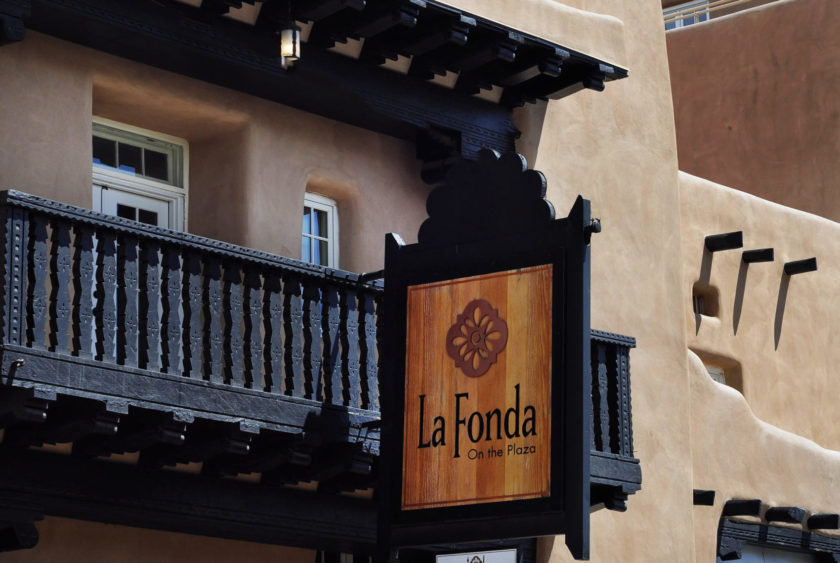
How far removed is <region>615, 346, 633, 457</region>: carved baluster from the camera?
51.9ft

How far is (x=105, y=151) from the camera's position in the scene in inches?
597

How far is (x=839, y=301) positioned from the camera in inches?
883

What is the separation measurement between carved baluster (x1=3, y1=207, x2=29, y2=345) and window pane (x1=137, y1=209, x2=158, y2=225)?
8.85 ft

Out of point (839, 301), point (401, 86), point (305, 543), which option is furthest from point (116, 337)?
point (839, 301)

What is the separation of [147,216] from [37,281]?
9.14ft

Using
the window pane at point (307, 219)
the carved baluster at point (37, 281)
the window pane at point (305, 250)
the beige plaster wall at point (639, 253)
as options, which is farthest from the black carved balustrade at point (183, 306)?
the beige plaster wall at point (639, 253)

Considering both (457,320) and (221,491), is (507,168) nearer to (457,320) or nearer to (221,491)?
(457,320)

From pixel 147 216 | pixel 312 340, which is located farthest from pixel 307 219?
pixel 312 340

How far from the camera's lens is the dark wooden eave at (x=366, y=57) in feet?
46.9

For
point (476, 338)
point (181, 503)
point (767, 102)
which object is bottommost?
point (181, 503)

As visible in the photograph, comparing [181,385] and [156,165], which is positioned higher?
[156,165]

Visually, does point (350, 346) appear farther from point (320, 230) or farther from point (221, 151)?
point (221, 151)

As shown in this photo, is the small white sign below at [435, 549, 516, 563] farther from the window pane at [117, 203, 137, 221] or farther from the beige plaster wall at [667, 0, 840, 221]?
the beige plaster wall at [667, 0, 840, 221]

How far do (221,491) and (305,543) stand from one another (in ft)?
3.93
